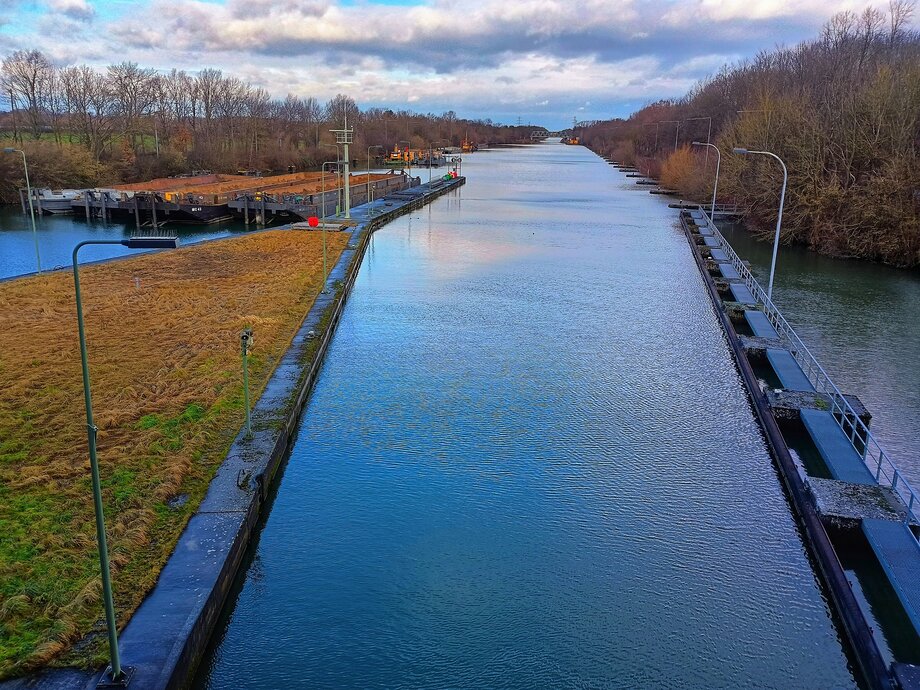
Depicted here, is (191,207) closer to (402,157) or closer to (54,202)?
(54,202)

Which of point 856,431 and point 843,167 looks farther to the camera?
point 843,167

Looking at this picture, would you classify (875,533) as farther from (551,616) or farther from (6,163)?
(6,163)

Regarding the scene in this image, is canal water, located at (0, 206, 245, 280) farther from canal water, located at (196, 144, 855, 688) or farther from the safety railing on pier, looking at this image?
the safety railing on pier

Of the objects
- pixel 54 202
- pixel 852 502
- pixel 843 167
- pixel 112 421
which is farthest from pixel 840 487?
pixel 54 202

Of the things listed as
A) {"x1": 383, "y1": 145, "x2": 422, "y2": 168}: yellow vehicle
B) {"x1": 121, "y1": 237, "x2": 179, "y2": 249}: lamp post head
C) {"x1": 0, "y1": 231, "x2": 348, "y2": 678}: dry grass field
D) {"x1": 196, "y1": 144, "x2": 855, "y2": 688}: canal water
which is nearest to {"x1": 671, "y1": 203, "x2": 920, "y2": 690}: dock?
{"x1": 196, "y1": 144, "x2": 855, "y2": 688}: canal water

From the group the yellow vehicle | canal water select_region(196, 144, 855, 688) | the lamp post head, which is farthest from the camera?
the yellow vehicle

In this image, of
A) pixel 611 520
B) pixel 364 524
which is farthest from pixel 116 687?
pixel 611 520
